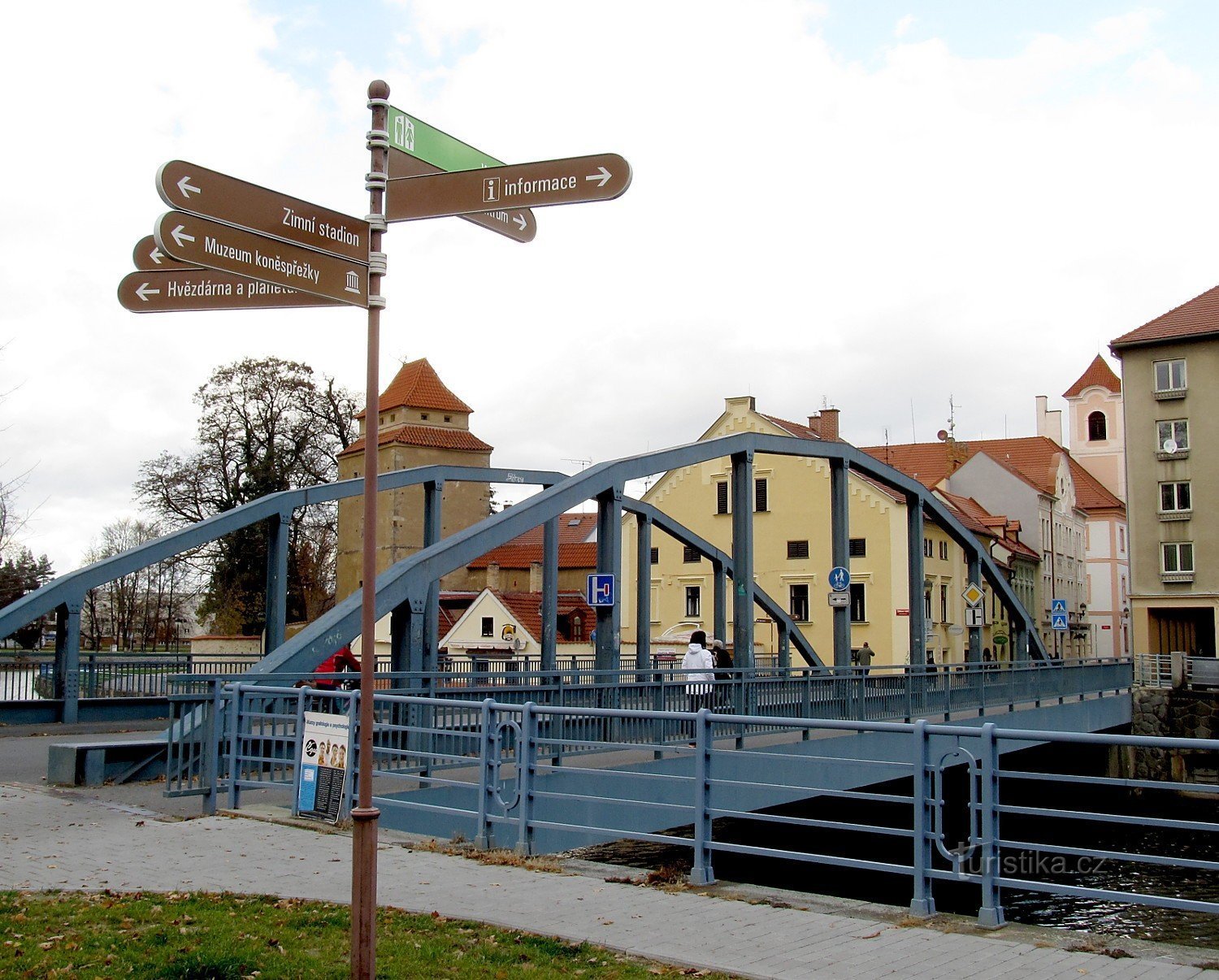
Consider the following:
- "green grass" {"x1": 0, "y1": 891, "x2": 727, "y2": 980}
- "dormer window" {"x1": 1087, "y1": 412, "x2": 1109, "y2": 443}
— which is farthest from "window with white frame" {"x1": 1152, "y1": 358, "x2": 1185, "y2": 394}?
"green grass" {"x1": 0, "y1": 891, "x2": 727, "y2": 980}

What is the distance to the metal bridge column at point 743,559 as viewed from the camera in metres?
21.6

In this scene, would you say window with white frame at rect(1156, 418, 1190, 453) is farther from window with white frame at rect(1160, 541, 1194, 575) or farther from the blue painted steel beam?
the blue painted steel beam

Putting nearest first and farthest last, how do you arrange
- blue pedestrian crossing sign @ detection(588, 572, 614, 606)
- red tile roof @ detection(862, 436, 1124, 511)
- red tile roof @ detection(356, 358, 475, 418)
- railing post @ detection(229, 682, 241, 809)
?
railing post @ detection(229, 682, 241, 809) → blue pedestrian crossing sign @ detection(588, 572, 614, 606) → red tile roof @ detection(862, 436, 1124, 511) → red tile roof @ detection(356, 358, 475, 418)

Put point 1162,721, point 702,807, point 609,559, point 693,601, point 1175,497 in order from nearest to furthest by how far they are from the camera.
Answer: point 702,807, point 609,559, point 1162,721, point 1175,497, point 693,601

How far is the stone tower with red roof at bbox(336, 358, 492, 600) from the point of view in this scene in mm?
65750

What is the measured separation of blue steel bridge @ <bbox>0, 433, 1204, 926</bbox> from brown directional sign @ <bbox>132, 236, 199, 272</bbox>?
4394 millimetres

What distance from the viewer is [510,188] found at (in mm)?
5641

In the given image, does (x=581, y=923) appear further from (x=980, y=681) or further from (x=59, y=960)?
(x=980, y=681)

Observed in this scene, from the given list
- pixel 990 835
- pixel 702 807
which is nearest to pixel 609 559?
pixel 702 807

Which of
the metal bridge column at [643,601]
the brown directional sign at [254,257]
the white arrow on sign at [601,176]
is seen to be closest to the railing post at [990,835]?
the white arrow on sign at [601,176]

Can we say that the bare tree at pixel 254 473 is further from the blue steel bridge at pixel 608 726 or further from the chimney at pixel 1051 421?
the chimney at pixel 1051 421

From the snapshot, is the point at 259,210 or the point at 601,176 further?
the point at 601,176

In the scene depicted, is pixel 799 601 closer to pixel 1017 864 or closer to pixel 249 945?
pixel 1017 864

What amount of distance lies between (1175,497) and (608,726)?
3855 cm
